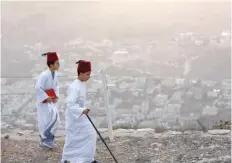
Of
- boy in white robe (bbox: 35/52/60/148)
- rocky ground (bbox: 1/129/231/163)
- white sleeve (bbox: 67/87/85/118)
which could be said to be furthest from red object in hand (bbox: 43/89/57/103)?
white sleeve (bbox: 67/87/85/118)

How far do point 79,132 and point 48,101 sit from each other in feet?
4.35

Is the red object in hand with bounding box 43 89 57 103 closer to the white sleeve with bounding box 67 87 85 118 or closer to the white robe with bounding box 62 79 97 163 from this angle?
the white robe with bounding box 62 79 97 163

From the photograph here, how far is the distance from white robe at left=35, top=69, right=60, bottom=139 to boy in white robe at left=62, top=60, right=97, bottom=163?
116cm

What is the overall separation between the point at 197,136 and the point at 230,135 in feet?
2.04

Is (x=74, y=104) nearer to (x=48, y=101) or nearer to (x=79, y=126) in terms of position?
(x=79, y=126)

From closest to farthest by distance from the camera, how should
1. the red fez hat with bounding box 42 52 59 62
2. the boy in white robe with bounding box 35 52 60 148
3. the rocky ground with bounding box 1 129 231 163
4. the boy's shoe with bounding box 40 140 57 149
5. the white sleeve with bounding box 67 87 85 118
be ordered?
the white sleeve with bounding box 67 87 85 118 < the red fez hat with bounding box 42 52 59 62 < the rocky ground with bounding box 1 129 231 163 < the boy in white robe with bounding box 35 52 60 148 < the boy's shoe with bounding box 40 140 57 149

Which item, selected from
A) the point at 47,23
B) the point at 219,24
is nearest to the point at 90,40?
the point at 47,23

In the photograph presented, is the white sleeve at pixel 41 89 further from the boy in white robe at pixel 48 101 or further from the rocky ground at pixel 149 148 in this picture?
the rocky ground at pixel 149 148

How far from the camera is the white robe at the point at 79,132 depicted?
577cm

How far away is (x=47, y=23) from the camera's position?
1107 inches

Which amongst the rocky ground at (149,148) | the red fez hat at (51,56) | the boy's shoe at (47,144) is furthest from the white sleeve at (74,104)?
the boy's shoe at (47,144)

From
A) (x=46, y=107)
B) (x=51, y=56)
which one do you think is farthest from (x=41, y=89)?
(x=51, y=56)

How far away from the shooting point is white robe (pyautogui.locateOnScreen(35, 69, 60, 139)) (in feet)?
22.7

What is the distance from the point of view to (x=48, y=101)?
22.9ft
